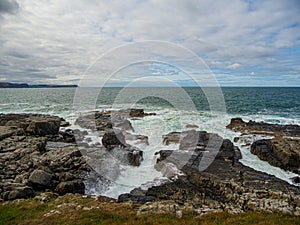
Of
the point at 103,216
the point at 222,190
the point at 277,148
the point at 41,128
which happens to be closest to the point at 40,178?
the point at 103,216

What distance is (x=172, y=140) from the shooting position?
25.7 m

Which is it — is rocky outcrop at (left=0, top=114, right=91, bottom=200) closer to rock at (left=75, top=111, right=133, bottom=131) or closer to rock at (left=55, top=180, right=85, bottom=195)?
rock at (left=55, top=180, right=85, bottom=195)

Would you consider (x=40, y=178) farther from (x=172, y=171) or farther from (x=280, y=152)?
(x=280, y=152)

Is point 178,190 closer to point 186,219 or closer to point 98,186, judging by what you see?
point 186,219

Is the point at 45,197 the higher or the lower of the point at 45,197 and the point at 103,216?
the lower

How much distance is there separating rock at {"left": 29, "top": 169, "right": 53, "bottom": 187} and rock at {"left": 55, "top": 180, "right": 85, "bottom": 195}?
1.08 meters

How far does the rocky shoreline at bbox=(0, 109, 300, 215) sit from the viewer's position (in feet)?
40.2

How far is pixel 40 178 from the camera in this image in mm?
14500

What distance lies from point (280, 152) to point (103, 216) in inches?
717

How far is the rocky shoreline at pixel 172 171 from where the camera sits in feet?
40.2

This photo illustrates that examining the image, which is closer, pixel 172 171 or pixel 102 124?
pixel 172 171

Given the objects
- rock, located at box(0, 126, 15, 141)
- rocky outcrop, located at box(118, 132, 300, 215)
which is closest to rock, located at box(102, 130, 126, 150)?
rocky outcrop, located at box(118, 132, 300, 215)

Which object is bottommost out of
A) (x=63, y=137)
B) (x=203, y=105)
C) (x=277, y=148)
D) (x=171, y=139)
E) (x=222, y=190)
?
(x=222, y=190)

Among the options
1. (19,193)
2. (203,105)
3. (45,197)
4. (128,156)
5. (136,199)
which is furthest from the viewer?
(203,105)
